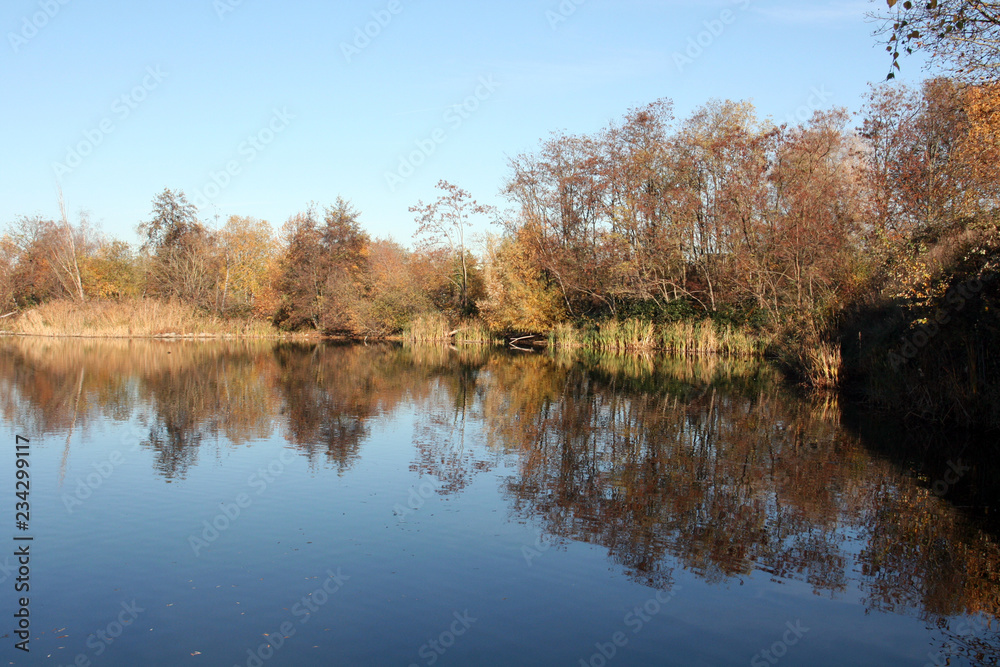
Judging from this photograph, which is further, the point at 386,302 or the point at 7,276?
the point at 7,276

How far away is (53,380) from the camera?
53.1 ft

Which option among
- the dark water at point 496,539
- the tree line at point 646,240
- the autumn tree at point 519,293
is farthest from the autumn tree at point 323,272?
the dark water at point 496,539

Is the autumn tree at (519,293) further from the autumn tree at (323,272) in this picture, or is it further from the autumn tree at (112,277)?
the autumn tree at (112,277)

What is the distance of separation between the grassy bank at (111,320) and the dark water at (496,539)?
915 inches

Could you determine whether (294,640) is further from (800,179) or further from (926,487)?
(800,179)

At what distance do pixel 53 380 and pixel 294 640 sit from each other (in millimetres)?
15031

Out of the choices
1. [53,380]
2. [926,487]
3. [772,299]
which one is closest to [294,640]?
[926,487]

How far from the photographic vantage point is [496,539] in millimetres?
6047

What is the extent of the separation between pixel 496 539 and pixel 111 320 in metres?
33.5

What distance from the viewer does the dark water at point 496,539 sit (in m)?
4.33

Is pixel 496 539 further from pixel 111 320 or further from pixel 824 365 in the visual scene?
pixel 111 320

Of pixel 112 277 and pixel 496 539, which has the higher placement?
pixel 112 277

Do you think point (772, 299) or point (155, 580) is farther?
point (772, 299)

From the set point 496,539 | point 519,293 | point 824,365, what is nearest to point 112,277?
point 519,293
